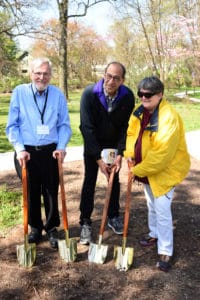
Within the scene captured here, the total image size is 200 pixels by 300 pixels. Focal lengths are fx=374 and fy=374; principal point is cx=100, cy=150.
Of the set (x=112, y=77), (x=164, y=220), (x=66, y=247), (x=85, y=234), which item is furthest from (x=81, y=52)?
(x=164, y=220)

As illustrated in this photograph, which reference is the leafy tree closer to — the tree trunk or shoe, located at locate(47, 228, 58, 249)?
the tree trunk

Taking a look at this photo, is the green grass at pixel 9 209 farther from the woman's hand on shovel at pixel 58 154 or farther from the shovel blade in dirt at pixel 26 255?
the woman's hand on shovel at pixel 58 154

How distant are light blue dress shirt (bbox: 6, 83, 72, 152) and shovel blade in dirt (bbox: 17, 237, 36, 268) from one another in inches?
35.1

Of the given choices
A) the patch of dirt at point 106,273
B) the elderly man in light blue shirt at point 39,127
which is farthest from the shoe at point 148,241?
the elderly man in light blue shirt at point 39,127

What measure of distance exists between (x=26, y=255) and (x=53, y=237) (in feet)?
1.37

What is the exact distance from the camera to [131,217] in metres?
4.38

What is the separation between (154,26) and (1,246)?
2212 centimetres

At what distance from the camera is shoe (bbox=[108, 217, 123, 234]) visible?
156 inches

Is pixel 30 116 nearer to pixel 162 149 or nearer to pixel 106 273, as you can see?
pixel 162 149

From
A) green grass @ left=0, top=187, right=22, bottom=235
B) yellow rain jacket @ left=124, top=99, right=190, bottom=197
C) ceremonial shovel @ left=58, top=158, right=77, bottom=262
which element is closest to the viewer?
yellow rain jacket @ left=124, top=99, right=190, bottom=197

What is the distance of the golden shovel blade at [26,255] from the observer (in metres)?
3.32

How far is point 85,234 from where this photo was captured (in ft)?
12.3

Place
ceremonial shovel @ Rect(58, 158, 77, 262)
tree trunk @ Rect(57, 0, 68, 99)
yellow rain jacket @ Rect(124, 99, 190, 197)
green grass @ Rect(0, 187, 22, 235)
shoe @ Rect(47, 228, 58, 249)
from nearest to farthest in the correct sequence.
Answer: yellow rain jacket @ Rect(124, 99, 190, 197) → ceremonial shovel @ Rect(58, 158, 77, 262) → shoe @ Rect(47, 228, 58, 249) → green grass @ Rect(0, 187, 22, 235) → tree trunk @ Rect(57, 0, 68, 99)

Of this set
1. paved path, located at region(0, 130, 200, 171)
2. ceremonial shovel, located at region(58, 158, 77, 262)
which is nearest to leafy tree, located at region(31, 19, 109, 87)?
paved path, located at region(0, 130, 200, 171)
